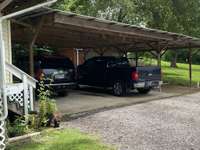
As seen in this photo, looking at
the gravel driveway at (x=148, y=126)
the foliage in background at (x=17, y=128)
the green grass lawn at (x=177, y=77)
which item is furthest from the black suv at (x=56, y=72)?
the green grass lawn at (x=177, y=77)

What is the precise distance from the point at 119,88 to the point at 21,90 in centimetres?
722

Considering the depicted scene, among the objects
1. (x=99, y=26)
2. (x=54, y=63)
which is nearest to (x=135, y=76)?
(x=99, y=26)

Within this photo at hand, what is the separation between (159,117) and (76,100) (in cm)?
448

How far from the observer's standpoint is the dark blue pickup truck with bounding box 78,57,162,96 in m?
14.5

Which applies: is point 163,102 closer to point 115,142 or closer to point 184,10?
point 115,142

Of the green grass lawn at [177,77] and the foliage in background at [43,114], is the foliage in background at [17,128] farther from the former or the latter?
the green grass lawn at [177,77]

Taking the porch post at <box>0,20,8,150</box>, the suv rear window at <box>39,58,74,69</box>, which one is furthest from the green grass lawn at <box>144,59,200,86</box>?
the porch post at <box>0,20,8,150</box>

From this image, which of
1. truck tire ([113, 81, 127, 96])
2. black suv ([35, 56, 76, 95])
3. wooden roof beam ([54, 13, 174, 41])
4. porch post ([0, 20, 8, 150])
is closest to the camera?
porch post ([0, 20, 8, 150])

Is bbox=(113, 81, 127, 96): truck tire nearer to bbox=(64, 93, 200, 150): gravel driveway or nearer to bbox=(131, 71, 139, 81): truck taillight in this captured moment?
bbox=(131, 71, 139, 81): truck taillight

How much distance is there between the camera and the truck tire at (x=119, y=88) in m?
15.1

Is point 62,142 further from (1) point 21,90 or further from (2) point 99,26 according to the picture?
(2) point 99,26

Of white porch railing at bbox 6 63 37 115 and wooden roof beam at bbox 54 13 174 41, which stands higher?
wooden roof beam at bbox 54 13 174 41

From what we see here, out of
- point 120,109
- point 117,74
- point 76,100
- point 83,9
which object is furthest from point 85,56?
point 120,109

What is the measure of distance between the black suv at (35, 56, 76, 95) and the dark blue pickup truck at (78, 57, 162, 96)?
2.01 m
